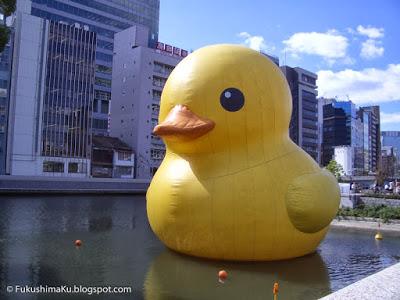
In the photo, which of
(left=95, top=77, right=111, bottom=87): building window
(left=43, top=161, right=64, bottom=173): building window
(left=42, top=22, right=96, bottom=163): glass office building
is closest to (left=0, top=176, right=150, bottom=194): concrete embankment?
(left=43, top=161, right=64, bottom=173): building window

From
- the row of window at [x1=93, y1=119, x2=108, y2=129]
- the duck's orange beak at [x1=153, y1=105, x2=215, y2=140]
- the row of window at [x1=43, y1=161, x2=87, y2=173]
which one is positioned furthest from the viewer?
the row of window at [x1=93, y1=119, x2=108, y2=129]

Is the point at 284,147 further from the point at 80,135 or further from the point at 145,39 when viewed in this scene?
the point at 145,39

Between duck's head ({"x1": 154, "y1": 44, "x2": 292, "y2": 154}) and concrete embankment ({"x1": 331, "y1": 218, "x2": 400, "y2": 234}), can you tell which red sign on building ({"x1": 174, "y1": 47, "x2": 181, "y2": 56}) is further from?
duck's head ({"x1": 154, "y1": 44, "x2": 292, "y2": 154})

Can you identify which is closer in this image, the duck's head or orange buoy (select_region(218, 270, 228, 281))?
orange buoy (select_region(218, 270, 228, 281))

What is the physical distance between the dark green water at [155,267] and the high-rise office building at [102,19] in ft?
207

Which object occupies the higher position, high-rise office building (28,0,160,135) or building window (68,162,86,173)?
high-rise office building (28,0,160,135)

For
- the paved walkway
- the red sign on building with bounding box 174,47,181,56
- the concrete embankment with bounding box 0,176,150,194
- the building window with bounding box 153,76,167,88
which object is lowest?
the paved walkway

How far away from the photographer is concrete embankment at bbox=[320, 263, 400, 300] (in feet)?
21.4

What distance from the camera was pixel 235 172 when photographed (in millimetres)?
11320

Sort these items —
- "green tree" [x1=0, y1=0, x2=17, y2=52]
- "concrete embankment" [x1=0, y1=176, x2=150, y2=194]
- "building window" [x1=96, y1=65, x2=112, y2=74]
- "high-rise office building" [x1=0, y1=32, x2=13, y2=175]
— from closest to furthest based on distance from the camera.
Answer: "green tree" [x1=0, y1=0, x2=17, y2=52]
"concrete embankment" [x1=0, y1=176, x2=150, y2=194]
"high-rise office building" [x1=0, y1=32, x2=13, y2=175]
"building window" [x1=96, y1=65, x2=112, y2=74]

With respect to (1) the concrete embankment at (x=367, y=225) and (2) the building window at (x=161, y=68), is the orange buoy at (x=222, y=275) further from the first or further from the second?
(2) the building window at (x=161, y=68)

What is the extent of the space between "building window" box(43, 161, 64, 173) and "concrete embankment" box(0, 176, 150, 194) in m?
13.3

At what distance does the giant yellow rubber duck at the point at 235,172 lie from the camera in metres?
11.1

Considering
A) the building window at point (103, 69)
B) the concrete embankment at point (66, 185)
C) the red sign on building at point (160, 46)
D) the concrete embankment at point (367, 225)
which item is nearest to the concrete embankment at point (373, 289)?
the concrete embankment at point (367, 225)
